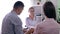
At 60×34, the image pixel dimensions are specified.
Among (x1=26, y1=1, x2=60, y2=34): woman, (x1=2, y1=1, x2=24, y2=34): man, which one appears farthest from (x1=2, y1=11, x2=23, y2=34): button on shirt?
(x1=26, y1=1, x2=60, y2=34): woman

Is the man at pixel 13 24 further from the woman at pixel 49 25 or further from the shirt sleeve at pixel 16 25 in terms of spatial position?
the woman at pixel 49 25

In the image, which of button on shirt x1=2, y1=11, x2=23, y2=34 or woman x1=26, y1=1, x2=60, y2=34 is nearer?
woman x1=26, y1=1, x2=60, y2=34

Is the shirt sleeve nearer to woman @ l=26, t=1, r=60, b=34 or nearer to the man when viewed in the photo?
the man

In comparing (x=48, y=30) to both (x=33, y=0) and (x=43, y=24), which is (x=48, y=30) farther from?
(x=33, y=0)

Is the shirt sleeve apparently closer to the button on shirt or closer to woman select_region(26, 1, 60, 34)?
the button on shirt

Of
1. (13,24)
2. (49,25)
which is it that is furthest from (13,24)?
(49,25)

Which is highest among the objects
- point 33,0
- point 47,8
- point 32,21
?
point 33,0

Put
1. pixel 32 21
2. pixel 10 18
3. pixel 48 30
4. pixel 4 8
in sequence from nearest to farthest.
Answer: pixel 48 30 → pixel 10 18 → pixel 32 21 → pixel 4 8

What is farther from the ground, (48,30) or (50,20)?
(50,20)

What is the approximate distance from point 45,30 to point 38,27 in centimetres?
9

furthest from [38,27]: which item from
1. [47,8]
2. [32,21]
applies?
[32,21]

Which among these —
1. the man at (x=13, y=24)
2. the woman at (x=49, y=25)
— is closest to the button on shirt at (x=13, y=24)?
the man at (x=13, y=24)

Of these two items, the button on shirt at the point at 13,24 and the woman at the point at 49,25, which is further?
the button on shirt at the point at 13,24

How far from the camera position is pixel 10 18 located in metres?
2.51
